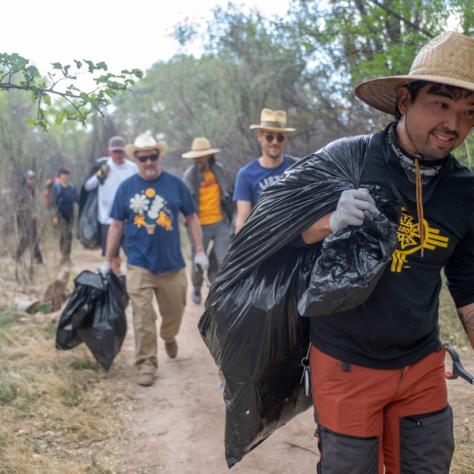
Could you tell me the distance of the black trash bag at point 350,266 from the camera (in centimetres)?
191

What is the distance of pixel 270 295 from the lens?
90.4 inches

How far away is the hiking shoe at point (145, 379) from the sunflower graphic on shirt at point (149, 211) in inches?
46.8

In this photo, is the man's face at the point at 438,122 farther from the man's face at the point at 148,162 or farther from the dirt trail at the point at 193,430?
the man's face at the point at 148,162

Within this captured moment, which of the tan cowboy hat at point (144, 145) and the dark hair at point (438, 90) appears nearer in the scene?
the dark hair at point (438, 90)

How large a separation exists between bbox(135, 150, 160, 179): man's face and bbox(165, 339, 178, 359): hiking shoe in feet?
5.18

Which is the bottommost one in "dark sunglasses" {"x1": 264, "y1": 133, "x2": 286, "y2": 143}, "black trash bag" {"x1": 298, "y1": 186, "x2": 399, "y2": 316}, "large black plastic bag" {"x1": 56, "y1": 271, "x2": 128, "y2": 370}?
"large black plastic bag" {"x1": 56, "y1": 271, "x2": 128, "y2": 370}

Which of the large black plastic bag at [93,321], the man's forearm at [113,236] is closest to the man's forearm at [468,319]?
the large black plastic bag at [93,321]

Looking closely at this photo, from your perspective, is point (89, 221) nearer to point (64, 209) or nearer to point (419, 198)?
point (64, 209)

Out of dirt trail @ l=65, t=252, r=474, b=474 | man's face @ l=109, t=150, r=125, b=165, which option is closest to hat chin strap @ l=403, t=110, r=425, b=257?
dirt trail @ l=65, t=252, r=474, b=474

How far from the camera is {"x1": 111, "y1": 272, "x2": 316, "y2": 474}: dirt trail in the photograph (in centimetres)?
353

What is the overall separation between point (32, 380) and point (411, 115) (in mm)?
3767


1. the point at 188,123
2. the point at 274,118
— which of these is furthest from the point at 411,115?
the point at 188,123

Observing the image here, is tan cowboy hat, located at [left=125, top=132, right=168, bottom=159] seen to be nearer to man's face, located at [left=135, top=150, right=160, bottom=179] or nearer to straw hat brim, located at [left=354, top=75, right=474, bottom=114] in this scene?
man's face, located at [left=135, top=150, right=160, bottom=179]

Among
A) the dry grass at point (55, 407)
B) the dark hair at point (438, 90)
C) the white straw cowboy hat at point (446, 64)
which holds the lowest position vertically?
the dry grass at point (55, 407)
